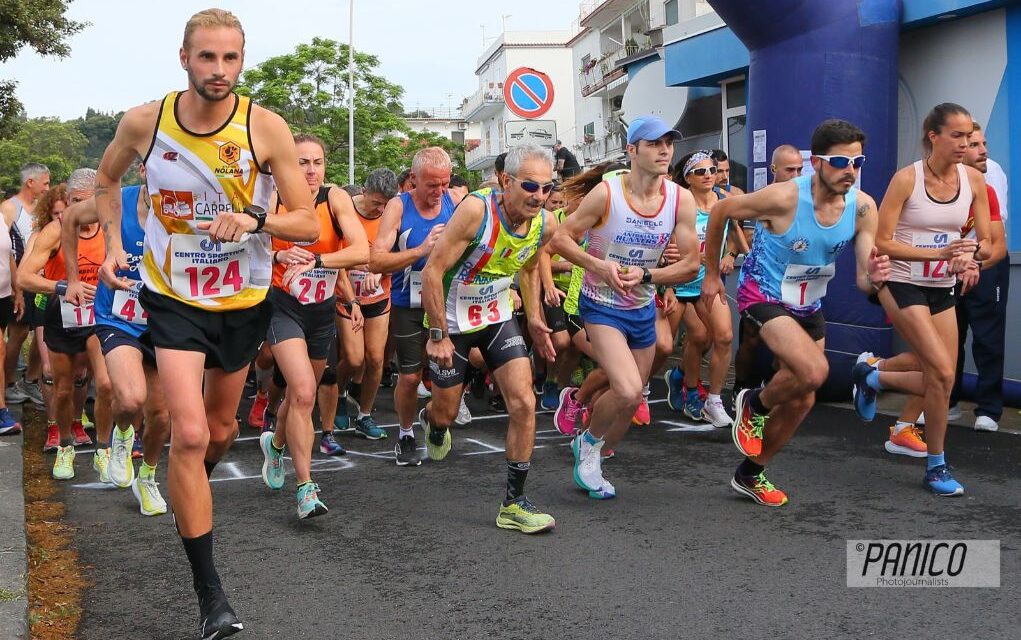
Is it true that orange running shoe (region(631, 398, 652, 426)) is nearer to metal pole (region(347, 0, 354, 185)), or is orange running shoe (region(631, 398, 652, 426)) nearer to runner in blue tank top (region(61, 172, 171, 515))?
runner in blue tank top (region(61, 172, 171, 515))

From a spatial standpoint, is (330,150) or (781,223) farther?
(330,150)

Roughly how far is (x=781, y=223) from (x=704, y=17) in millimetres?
10674

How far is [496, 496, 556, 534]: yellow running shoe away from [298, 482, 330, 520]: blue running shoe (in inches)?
36.2

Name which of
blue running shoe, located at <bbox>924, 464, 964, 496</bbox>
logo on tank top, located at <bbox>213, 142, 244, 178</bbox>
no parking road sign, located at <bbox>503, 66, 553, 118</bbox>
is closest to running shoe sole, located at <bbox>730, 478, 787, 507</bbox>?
blue running shoe, located at <bbox>924, 464, 964, 496</bbox>

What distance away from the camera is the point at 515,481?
19.0 ft

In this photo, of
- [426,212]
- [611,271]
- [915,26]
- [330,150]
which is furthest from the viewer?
[330,150]

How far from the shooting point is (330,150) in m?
50.5

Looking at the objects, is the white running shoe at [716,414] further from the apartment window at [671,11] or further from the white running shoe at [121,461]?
the apartment window at [671,11]

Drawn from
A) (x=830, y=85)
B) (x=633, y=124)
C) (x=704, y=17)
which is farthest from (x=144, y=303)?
(x=704, y=17)

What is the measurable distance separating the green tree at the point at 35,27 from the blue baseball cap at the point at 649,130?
20625 mm

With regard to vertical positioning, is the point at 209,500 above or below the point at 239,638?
above

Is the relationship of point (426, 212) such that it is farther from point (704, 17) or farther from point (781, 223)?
point (704, 17)

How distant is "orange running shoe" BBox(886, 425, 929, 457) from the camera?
24.3 ft

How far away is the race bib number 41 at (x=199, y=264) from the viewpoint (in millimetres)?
4332
